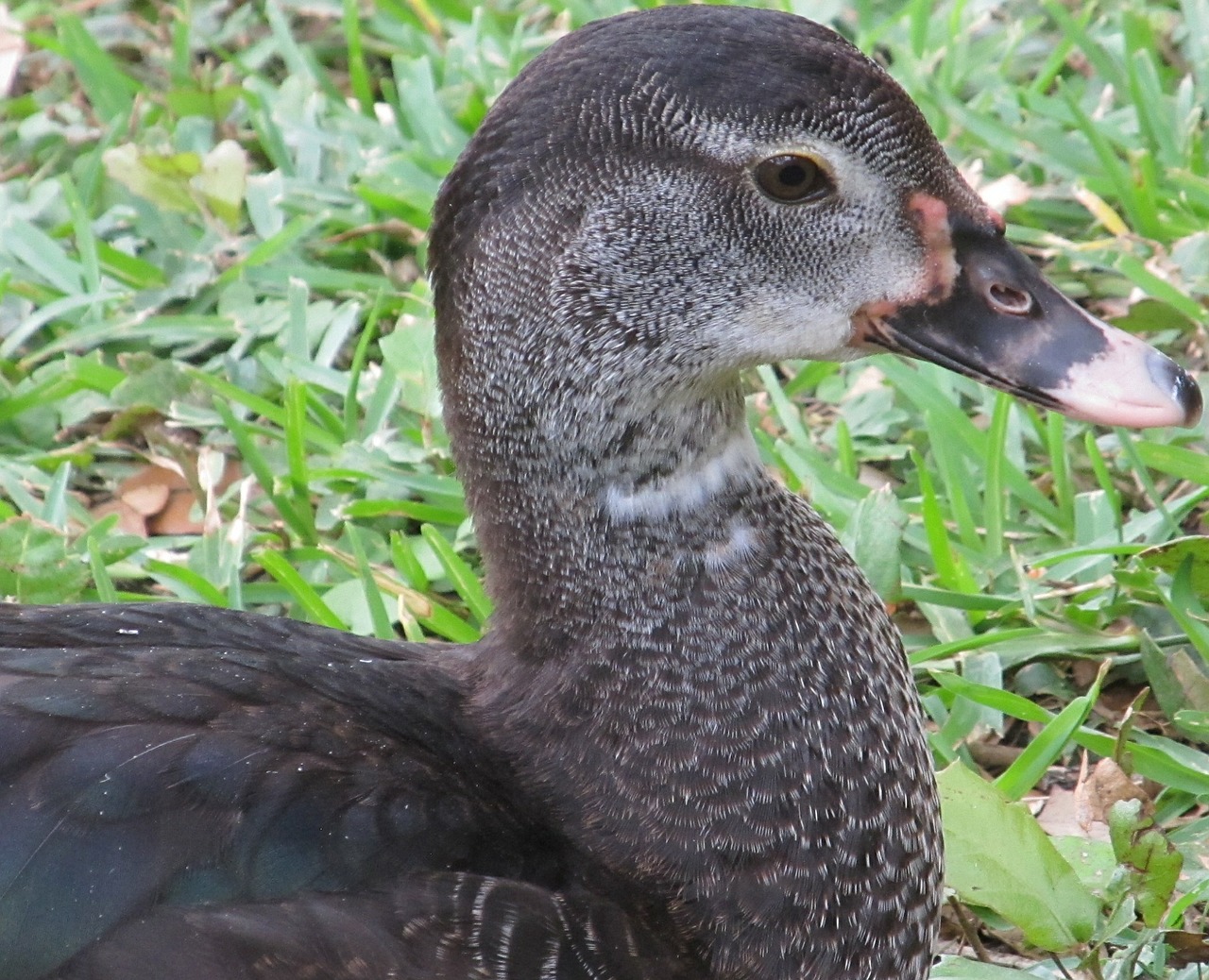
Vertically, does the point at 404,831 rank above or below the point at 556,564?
below

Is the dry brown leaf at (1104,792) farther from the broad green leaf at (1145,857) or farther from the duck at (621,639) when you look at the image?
the duck at (621,639)

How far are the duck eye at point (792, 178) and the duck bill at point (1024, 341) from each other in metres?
0.15

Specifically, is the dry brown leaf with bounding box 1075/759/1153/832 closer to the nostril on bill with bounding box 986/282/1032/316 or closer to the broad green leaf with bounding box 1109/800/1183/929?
the broad green leaf with bounding box 1109/800/1183/929

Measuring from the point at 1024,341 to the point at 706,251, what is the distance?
0.35m

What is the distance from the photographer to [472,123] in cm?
356

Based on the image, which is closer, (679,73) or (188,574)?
(679,73)

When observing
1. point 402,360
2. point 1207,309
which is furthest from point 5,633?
point 1207,309

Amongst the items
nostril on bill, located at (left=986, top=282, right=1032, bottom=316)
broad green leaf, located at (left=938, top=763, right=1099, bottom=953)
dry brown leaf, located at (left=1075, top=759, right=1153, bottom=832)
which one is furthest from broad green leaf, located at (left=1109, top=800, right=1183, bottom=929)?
nostril on bill, located at (left=986, top=282, right=1032, bottom=316)

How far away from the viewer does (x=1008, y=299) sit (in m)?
2.00

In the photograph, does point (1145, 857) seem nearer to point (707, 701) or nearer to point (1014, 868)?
point (1014, 868)

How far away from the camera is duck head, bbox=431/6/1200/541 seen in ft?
6.22

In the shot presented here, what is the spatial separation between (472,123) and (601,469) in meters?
1.73

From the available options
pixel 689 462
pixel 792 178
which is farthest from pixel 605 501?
pixel 792 178

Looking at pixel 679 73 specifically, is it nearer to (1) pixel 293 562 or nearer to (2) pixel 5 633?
(2) pixel 5 633
